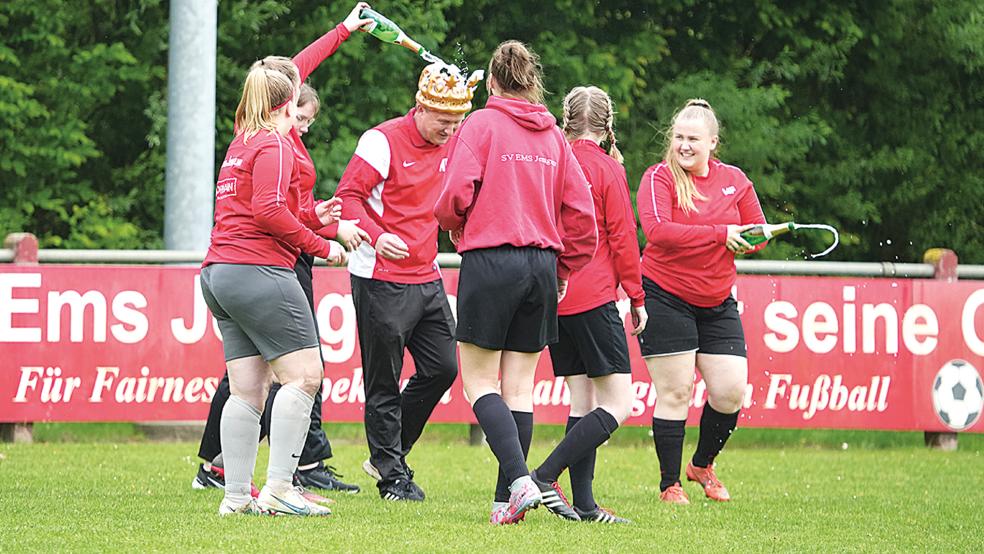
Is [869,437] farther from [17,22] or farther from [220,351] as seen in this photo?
[17,22]

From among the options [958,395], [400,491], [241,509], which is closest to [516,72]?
[241,509]

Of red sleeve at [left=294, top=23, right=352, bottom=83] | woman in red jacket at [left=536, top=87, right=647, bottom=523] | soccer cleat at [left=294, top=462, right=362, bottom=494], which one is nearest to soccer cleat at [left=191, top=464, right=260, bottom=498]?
soccer cleat at [left=294, top=462, right=362, bottom=494]

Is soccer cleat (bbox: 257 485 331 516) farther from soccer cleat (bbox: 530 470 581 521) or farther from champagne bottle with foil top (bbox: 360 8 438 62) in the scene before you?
champagne bottle with foil top (bbox: 360 8 438 62)

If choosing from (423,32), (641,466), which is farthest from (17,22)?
(641,466)

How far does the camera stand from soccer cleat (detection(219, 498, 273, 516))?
6.52m

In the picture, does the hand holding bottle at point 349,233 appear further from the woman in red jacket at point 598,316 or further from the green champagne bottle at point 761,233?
the green champagne bottle at point 761,233

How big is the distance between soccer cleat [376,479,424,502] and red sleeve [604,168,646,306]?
157 centimetres

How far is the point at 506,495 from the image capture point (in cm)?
657

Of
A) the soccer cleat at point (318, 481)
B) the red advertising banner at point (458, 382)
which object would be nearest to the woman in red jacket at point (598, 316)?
the soccer cleat at point (318, 481)

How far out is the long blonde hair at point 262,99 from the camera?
641 centimetres

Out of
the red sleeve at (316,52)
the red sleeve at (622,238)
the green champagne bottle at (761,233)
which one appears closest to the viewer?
the red sleeve at (622,238)

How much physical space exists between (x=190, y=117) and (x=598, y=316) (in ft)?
18.0

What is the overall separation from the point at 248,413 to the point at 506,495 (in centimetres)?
113

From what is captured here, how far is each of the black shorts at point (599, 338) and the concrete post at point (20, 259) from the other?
5255mm
